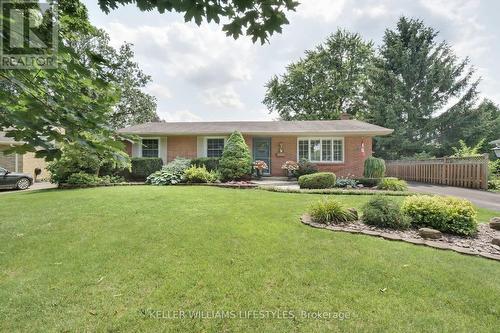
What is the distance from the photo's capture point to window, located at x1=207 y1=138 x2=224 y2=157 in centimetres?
1597

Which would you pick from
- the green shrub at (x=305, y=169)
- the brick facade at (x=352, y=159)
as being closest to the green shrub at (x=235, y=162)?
the green shrub at (x=305, y=169)

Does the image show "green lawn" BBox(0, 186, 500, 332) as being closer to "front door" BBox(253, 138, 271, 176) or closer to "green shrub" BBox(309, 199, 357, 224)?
"green shrub" BBox(309, 199, 357, 224)

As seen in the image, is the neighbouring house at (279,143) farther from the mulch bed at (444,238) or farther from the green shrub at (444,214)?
the mulch bed at (444,238)

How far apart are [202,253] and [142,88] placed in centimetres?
2958

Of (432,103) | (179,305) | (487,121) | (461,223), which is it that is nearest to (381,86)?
(432,103)

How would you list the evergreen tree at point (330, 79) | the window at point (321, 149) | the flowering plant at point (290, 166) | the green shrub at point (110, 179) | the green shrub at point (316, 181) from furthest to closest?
the evergreen tree at point (330, 79) < the window at point (321, 149) < the flowering plant at point (290, 166) < the green shrub at point (110, 179) < the green shrub at point (316, 181)

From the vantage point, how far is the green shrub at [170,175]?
12.2 m

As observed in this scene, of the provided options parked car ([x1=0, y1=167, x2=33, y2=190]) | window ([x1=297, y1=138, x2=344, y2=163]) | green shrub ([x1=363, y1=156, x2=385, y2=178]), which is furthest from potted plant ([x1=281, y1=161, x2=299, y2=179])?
parked car ([x1=0, y1=167, x2=33, y2=190])

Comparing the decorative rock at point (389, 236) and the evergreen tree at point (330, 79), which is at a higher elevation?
the evergreen tree at point (330, 79)

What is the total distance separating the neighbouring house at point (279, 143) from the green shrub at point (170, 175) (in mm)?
2935

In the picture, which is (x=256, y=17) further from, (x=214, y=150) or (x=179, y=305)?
(x=214, y=150)

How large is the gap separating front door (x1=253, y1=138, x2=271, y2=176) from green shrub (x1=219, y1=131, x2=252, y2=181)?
2.54m

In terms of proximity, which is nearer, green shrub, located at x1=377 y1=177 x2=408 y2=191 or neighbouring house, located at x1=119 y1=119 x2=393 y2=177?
green shrub, located at x1=377 y1=177 x2=408 y2=191

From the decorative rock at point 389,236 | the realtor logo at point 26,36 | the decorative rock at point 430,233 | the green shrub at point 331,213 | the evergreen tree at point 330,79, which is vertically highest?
the evergreen tree at point 330,79
